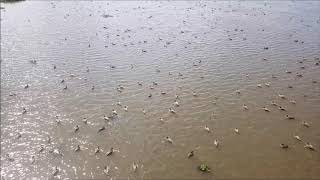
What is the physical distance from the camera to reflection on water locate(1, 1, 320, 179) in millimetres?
20875

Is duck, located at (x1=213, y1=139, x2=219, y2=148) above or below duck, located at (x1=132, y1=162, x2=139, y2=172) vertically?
above

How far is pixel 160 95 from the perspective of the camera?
27.4m

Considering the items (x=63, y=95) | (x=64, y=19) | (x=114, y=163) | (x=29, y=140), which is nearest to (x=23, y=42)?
(x=64, y=19)

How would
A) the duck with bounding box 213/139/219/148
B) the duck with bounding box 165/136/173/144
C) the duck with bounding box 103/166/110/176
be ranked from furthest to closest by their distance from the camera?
the duck with bounding box 165/136/173/144 → the duck with bounding box 213/139/219/148 → the duck with bounding box 103/166/110/176

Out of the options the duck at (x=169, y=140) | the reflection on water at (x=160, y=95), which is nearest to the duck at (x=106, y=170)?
the reflection on water at (x=160, y=95)

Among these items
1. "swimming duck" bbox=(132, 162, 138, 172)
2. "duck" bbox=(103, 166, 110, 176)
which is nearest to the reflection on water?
"duck" bbox=(103, 166, 110, 176)

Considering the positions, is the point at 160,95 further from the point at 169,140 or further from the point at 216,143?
the point at 216,143

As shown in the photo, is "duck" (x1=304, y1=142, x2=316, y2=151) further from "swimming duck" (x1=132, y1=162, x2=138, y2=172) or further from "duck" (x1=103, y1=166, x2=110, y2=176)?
"duck" (x1=103, y1=166, x2=110, y2=176)

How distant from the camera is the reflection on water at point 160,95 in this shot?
20875 mm

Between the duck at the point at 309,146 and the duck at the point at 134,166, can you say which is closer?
the duck at the point at 134,166

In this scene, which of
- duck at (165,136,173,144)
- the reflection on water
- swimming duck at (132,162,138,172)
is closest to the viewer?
swimming duck at (132,162,138,172)

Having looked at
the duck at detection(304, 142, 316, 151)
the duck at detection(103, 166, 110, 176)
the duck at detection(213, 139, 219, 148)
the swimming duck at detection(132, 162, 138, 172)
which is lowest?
the duck at detection(103, 166, 110, 176)

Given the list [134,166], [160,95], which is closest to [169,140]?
[134,166]

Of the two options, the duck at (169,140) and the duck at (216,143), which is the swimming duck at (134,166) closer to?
the duck at (169,140)
